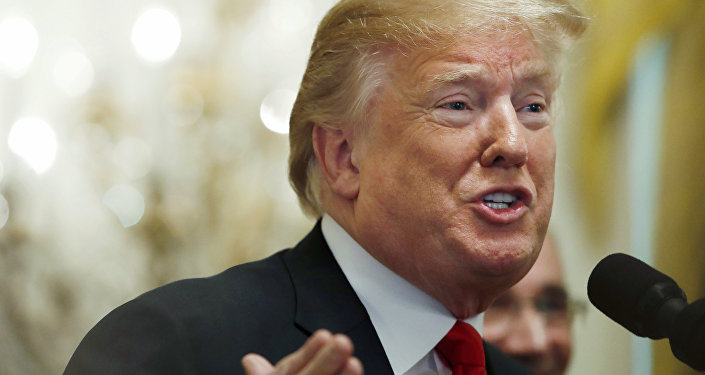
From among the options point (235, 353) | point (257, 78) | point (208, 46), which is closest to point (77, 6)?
point (208, 46)

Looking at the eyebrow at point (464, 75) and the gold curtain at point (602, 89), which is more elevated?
the eyebrow at point (464, 75)

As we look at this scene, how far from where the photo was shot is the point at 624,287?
1.17 m

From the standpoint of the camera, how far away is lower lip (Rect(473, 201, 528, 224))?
1.43 m

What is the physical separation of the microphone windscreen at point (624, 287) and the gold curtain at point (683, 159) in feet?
4.44

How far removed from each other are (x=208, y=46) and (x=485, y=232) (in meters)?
1.47

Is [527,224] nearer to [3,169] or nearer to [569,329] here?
[569,329]

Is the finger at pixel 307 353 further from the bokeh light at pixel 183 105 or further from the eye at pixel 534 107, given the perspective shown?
the bokeh light at pixel 183 105

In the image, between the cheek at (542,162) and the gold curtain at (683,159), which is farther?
the gold curtain at (683,159)

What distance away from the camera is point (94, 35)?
2.48 m

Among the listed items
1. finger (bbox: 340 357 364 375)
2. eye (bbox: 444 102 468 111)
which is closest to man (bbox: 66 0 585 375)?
eye (bbox: 444 102 468 111)

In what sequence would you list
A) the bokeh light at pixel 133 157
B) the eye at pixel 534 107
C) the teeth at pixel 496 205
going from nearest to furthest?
the teeth at pixel 496 205
the eye at pixel 534 107
the bokeh light at pixel 133 157

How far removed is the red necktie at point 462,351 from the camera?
60.6 inches

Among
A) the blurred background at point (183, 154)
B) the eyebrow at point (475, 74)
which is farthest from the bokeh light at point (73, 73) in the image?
the eyebrow at point (475, 74)

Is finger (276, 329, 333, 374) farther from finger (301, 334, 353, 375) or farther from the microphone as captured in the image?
the microphone
